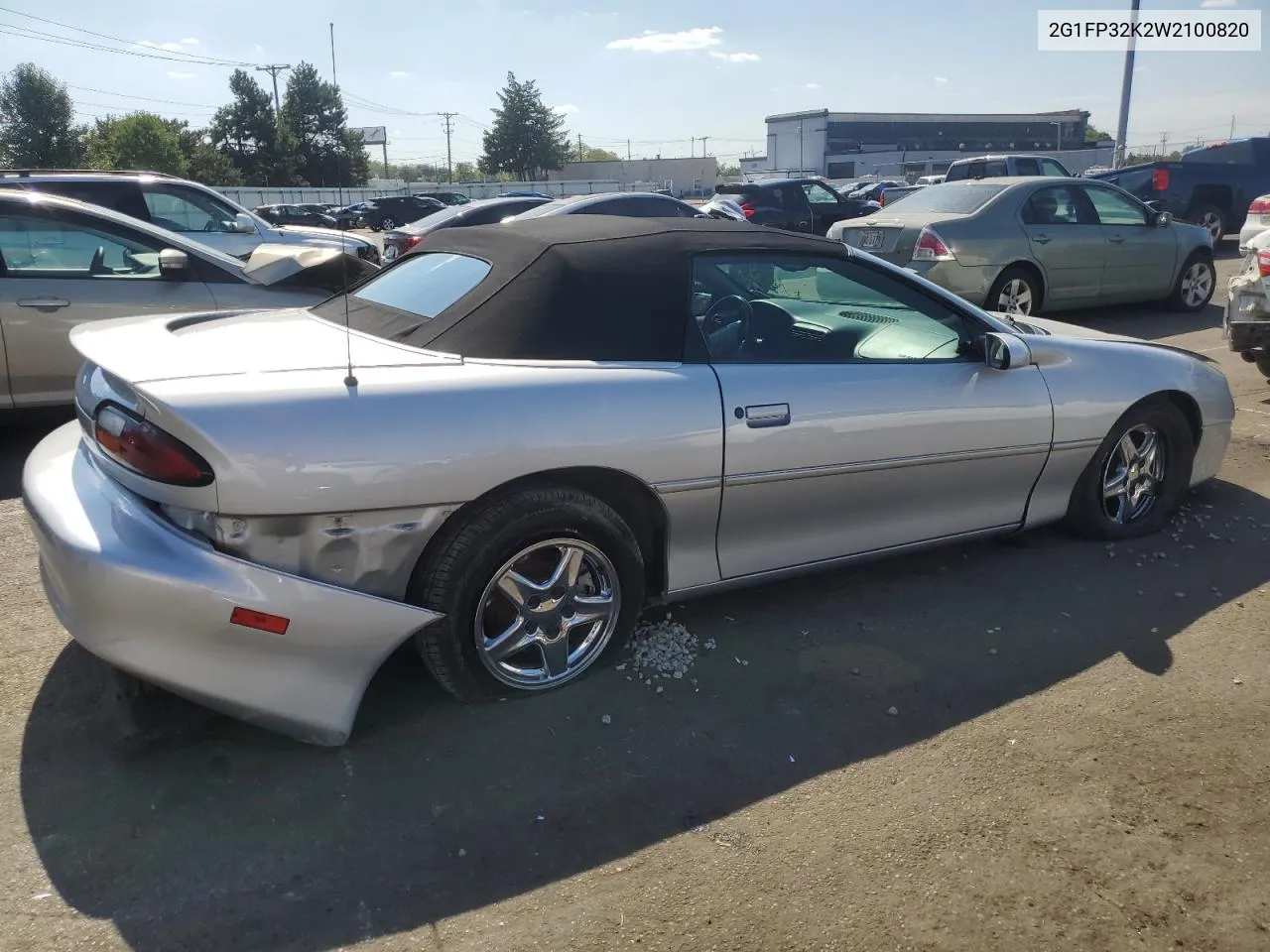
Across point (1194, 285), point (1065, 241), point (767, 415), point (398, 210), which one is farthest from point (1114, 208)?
point (398, 210)

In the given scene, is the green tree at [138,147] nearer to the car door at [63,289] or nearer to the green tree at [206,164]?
the green tree at [206,164]

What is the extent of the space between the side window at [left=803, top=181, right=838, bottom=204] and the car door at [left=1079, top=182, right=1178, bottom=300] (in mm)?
8025

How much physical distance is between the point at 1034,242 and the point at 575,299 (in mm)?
7050

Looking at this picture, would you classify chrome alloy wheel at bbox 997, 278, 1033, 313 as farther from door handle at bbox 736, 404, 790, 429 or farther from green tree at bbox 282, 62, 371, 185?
green tree at bbox 282, 62, 371, 185

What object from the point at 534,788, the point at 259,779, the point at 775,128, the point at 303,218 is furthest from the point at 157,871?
the point at 775,128

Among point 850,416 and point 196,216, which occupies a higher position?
point 196,216

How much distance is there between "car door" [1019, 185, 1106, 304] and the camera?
9016 mm

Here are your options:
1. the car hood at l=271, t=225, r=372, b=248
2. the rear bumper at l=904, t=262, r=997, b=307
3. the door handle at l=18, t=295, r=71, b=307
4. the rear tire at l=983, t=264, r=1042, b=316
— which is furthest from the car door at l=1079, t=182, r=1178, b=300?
the door handle at l=18, t=295, r=71, b=307

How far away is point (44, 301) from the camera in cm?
561

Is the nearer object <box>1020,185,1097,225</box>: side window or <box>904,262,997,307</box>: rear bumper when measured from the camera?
<box>904,262,997,307</box>: rear bumper

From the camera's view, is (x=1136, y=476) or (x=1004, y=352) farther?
(x=1136, y=476)

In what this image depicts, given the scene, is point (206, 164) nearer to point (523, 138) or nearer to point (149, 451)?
point (523, 138)

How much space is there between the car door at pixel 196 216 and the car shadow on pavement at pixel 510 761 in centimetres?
781

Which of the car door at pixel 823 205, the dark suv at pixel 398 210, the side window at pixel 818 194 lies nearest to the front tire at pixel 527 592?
the car door at pixel 823 205
